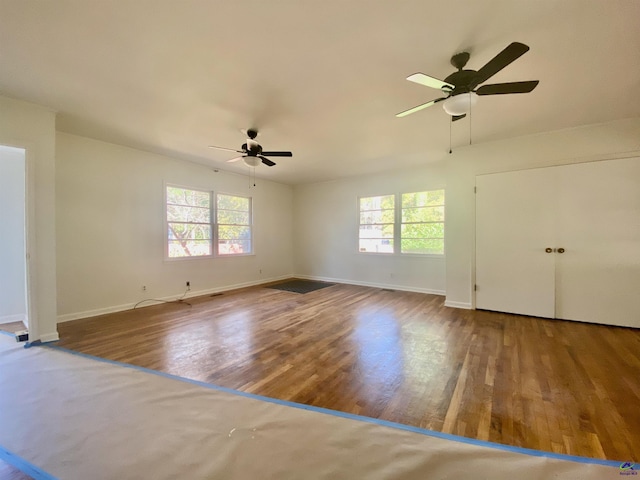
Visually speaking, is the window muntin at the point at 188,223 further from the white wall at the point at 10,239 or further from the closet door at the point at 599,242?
the closet door at the point at 599,242

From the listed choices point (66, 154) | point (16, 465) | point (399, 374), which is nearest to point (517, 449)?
point (399, 374)

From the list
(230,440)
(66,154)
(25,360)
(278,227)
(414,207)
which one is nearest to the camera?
(230,440)

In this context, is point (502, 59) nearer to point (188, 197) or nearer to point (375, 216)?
point (375, 216)

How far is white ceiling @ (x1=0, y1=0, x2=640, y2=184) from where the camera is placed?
1752 millimetres

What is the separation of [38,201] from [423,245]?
6253 millimetres

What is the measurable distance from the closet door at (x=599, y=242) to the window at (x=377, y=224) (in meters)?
3.01

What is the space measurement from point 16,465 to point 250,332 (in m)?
2.09

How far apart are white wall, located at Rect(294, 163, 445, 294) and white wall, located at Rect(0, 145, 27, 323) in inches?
216

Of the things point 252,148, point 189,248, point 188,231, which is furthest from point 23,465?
point 188,231

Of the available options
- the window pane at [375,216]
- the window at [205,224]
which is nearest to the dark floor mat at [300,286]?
the window at [205,224]

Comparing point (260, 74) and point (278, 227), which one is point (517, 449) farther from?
point (278, 227)

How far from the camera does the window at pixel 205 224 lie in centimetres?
511

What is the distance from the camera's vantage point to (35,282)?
3.00 m

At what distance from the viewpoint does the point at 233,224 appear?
6230 mm
